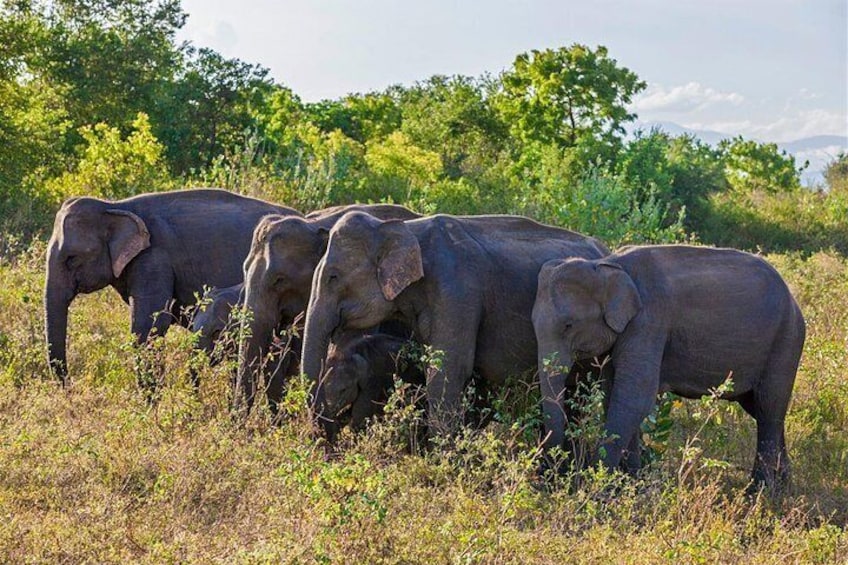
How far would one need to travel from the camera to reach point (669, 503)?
7.50 m

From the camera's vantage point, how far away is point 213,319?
937 cm

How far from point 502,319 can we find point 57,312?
3.53 metres

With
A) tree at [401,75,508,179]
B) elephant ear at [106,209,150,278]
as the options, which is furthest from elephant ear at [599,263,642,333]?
tree at [401,75,508,179]

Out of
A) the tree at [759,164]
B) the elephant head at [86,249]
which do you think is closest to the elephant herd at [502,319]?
the elephant head at [86,249]

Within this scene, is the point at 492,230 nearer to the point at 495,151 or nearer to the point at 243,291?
the point at 243,291

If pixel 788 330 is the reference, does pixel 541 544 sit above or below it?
below

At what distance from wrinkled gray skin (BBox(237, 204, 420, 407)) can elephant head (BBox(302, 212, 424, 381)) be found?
39 cm

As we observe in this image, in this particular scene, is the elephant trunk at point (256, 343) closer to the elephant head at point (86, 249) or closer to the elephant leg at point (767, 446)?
the elephant head at point (86, 249)

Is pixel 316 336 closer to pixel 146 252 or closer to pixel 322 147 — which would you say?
pixel 146 252

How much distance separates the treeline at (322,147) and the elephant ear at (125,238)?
18.4ft

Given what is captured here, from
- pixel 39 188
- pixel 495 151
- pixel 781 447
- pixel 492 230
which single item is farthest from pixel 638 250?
pixel 495 151

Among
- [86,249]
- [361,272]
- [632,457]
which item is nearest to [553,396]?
[632,457]

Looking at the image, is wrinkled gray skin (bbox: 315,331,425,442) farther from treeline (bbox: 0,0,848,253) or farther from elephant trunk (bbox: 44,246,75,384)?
treeline (bbox: 0,0,848,253)

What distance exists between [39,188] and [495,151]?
53.9ft
